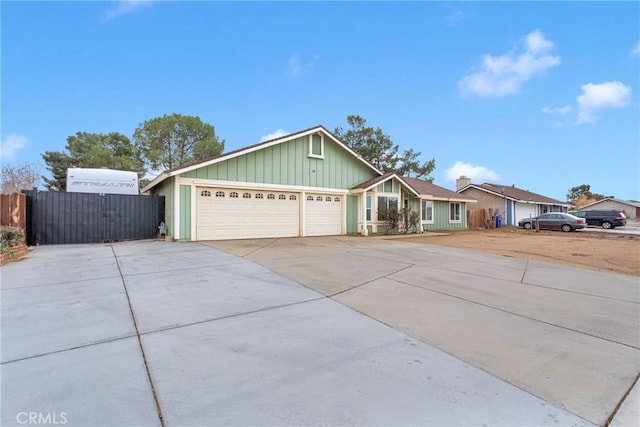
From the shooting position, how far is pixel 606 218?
83.4 ft

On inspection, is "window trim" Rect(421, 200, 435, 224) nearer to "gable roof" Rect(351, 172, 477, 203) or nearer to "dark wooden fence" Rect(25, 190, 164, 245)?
"gable roof" Rect(351, 172, 477, 203)

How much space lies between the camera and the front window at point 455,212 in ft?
71.0

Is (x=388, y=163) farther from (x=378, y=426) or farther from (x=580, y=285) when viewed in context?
(x=378, y=426)

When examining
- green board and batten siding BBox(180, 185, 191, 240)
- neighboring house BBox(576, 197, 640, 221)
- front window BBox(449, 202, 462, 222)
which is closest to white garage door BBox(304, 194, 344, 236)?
green board and batten siding BBox(180, 185, 191, 240)

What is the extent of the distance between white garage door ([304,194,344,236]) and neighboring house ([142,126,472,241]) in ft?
0.11

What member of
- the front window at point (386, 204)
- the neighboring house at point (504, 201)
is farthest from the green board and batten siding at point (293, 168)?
the neighboring house at point (504, 201)

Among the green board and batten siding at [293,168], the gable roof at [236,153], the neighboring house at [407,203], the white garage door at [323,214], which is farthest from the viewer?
the neighboring house at [407,203]

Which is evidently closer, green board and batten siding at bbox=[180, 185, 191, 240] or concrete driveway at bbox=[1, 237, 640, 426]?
concrete driveway at bbox=[1, 237, 640, 426]

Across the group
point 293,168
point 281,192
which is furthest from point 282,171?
point 281,192

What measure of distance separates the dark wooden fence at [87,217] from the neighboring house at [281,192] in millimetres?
975

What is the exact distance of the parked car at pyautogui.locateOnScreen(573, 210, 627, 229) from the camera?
988 inches

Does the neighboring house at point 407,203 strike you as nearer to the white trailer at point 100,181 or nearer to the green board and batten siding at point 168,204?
the green board and batten siding at point 168,204

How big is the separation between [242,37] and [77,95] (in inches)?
445

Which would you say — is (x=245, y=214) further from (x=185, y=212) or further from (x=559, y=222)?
(x=559, y=222)
